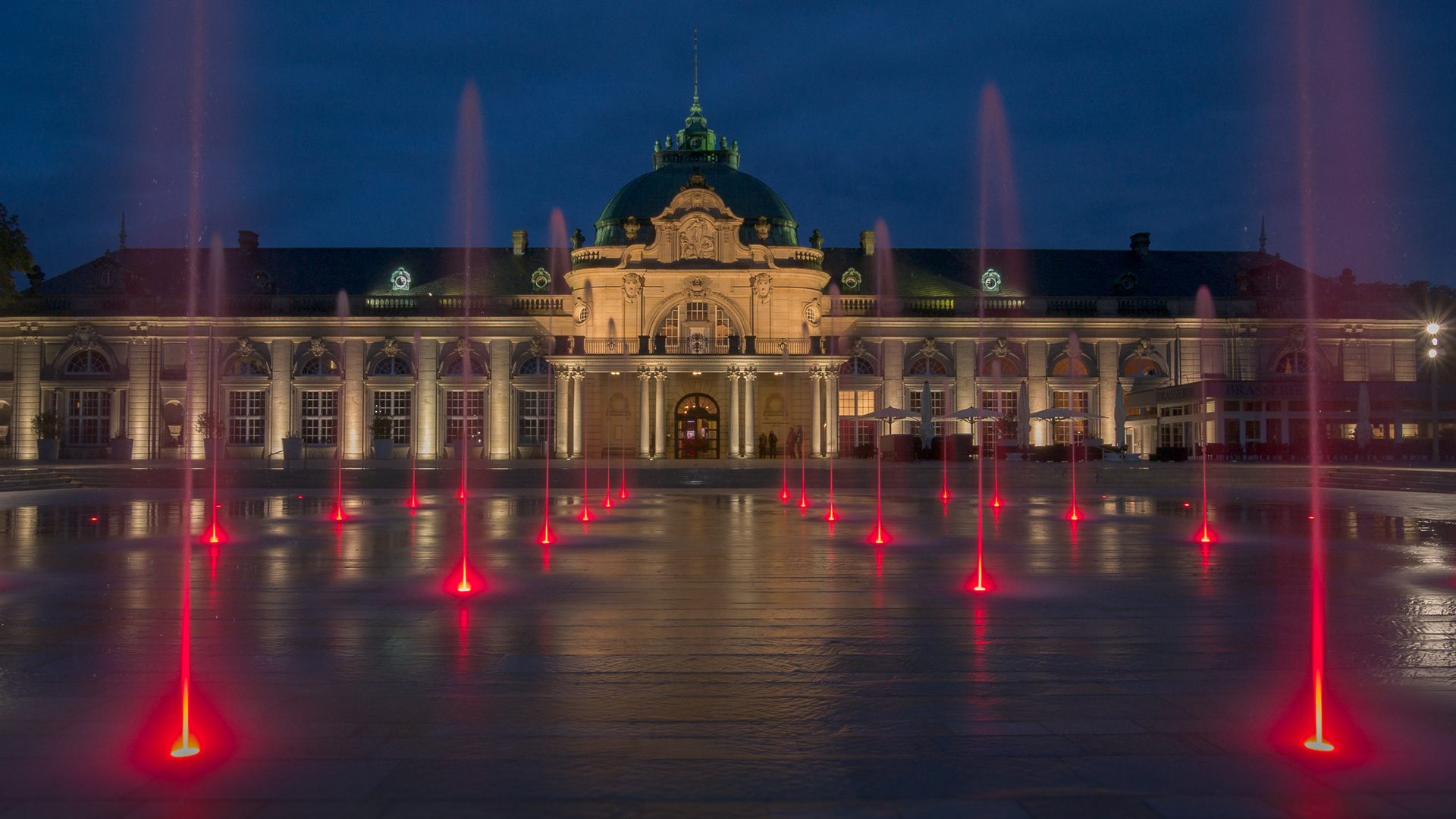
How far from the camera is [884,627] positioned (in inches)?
315

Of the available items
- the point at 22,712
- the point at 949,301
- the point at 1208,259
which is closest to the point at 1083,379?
the point at 949,301

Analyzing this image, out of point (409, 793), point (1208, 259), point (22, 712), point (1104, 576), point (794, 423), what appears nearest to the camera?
point (409, 793)

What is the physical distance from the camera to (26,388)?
50062 millimetres

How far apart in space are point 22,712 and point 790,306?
44.5m

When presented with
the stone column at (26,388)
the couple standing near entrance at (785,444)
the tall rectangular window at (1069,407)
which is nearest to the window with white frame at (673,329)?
the couple standing near entrance at (785,444)

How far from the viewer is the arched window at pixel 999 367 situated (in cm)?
5106

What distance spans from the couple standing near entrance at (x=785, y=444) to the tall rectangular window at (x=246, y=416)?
79.5ft

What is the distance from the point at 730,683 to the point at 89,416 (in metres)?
53.6

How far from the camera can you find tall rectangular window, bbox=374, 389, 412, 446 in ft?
166

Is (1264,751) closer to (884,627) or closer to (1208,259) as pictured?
(884,627)

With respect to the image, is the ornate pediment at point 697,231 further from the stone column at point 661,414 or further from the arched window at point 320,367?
the arched window at point 320,367

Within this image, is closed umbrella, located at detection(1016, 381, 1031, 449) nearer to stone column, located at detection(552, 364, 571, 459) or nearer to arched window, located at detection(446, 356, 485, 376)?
stone column, located at detection(552, 364, 571, 459)

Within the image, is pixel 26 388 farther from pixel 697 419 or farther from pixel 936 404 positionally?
pixel 936 404

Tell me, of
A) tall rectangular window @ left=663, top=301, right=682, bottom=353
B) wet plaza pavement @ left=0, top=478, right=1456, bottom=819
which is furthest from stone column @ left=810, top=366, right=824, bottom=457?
wet plaza pavement @ left=0, top=478, right=1456, bottom=819
